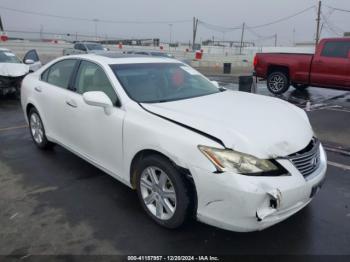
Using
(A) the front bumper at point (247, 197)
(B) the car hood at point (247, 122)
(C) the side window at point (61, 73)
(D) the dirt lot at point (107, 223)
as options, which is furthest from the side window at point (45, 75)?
(A) the front bumper at point (247, 197)

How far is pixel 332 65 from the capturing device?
10359 mm

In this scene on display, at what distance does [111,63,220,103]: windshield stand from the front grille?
4.82 feet

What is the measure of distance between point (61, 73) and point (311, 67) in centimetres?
845

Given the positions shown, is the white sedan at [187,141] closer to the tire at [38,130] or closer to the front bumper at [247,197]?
the front bumper at [247,197]

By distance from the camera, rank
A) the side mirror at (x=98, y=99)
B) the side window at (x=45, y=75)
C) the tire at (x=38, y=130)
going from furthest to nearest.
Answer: the tire at (x=38, y=130)
the side window at (x=45, y=75)
the side mirror at (x=98, y=99)

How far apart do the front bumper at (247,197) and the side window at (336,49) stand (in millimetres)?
8682

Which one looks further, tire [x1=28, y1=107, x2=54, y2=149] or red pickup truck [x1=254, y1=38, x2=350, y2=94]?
red pickup truck [x1=254, y1=38, x2=350, y2=94]

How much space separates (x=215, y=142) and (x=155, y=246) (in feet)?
3.53

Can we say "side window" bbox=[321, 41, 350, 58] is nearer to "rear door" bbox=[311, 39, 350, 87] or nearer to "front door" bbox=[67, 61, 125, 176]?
"rear door" bbox=[311, 39, 350, 87]

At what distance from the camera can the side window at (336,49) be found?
1017cm

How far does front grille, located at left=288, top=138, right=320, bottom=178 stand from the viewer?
9.74ft

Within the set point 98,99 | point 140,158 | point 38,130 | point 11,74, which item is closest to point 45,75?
point 38,130

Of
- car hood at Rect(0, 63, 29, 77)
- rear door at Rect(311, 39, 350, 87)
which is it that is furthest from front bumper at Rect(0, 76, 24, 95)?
rear door at Rect(311, 39, 350, 87)

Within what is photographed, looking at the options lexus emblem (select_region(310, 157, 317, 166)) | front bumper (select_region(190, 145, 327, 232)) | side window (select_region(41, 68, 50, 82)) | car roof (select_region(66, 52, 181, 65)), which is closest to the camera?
front bumper (select_region(190, 145, 327, 232))
